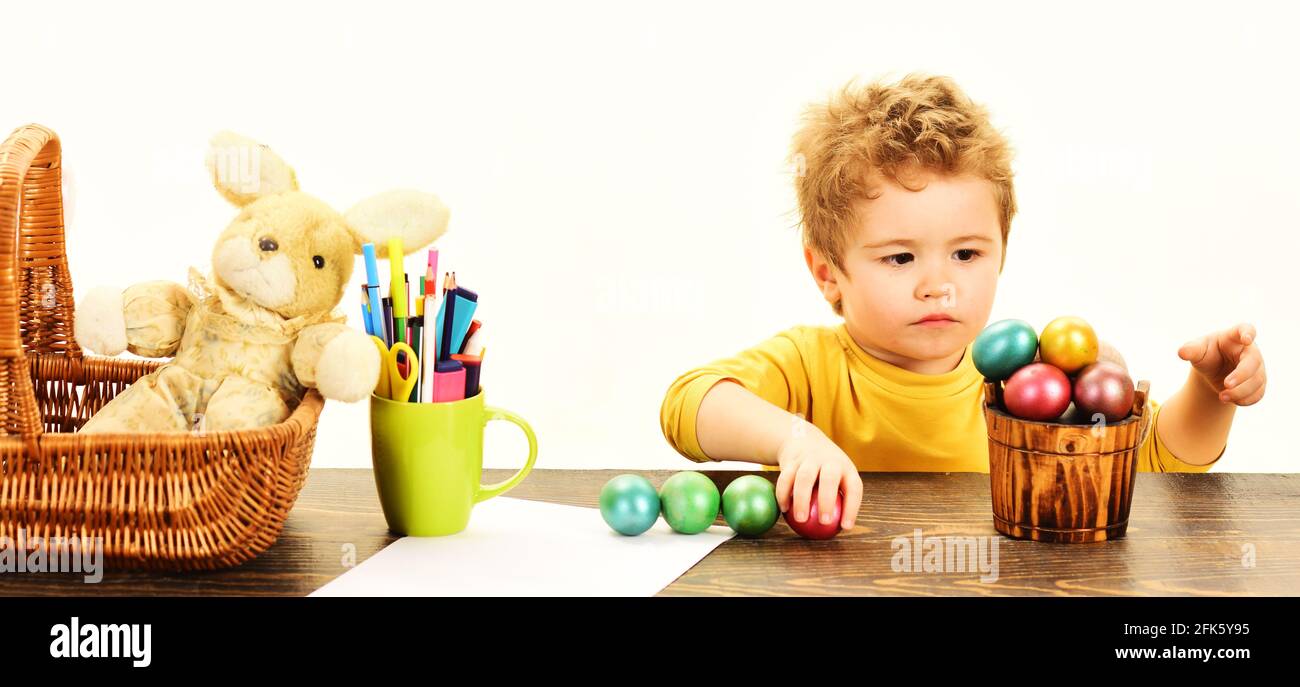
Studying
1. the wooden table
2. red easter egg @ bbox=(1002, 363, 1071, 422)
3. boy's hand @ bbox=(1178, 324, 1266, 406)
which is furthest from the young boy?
red easter egg @ bbox=(1002, 363, 1071, 422)

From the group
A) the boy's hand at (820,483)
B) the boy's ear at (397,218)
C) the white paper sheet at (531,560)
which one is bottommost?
the white paper sheet at (531,560)

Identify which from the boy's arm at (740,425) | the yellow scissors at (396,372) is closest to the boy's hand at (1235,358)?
the boy's arm at (740,425)

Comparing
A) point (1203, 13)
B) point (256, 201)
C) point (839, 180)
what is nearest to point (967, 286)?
point (839, 180)

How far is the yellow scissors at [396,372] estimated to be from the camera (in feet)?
3.11

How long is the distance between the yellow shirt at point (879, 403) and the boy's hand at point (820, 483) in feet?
1.39

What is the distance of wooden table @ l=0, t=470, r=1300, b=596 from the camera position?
86 centimetres

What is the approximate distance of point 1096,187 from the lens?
8.04 ft

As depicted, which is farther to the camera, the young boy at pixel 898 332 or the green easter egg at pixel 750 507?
the young boy at pixel 898 332

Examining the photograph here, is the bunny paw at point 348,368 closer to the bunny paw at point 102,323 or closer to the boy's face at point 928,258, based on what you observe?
the bunny paw at point 102,323

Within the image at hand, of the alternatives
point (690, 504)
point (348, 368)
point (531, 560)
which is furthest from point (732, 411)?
point (348, 368)

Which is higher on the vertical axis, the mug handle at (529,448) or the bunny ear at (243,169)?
the bunny ear at (243,169)

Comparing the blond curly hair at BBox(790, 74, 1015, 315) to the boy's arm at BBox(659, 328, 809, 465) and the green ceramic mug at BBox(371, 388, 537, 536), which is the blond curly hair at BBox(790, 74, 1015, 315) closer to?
the boy's arm at BBox(659, 328, 809, 465)

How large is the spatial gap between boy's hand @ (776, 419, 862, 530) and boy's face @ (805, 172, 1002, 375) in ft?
1.17
